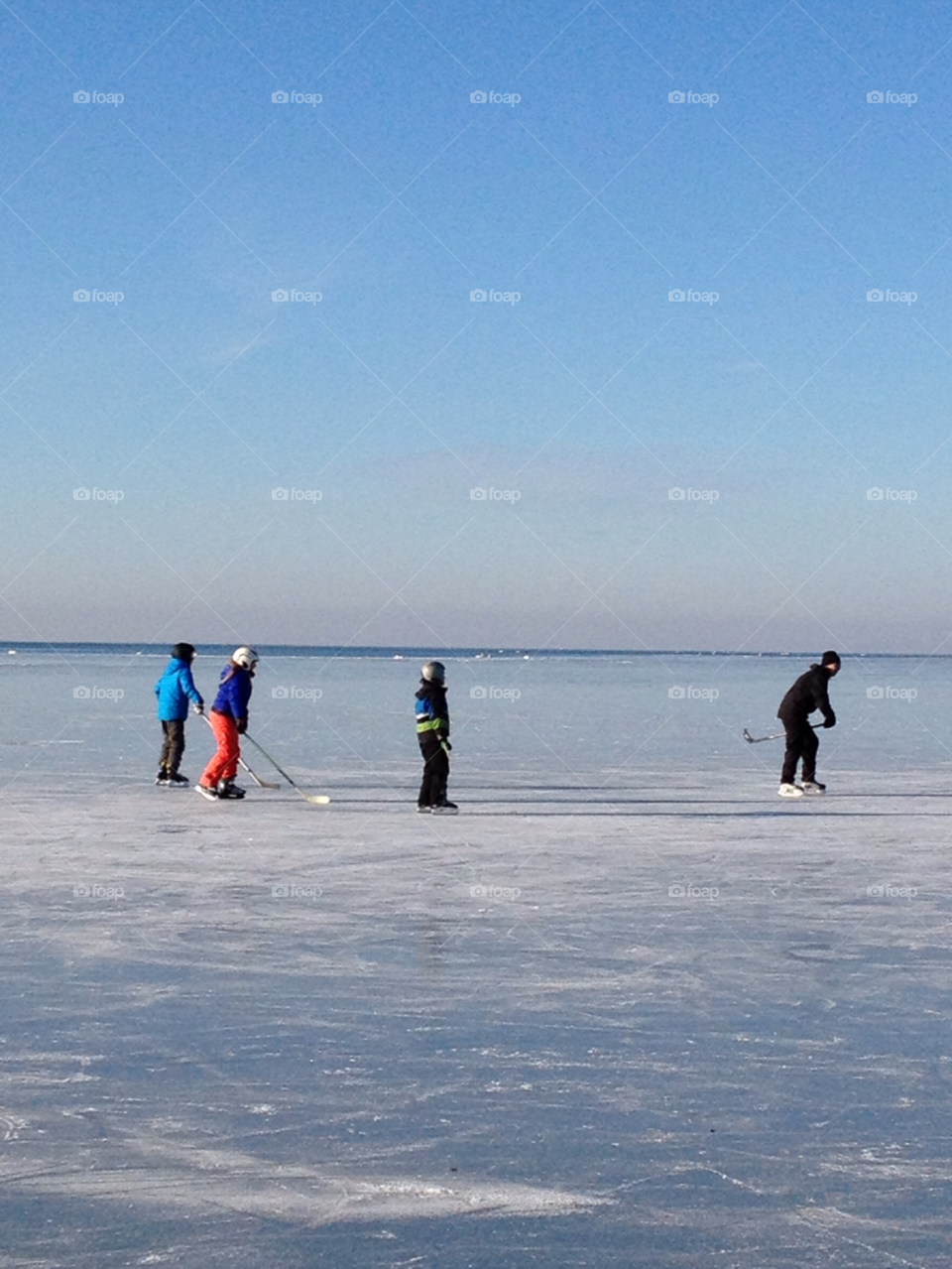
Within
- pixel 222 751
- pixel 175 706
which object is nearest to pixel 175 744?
pixel 175 706

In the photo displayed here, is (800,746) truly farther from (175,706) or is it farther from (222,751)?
(175,706)

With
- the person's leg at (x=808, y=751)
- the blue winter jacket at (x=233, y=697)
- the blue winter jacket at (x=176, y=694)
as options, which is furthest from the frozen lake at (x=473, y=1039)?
the blue winter jacket at (x=176, y=694)

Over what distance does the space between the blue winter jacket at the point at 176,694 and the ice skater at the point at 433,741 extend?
9.67 feet

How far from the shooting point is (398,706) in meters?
28.9

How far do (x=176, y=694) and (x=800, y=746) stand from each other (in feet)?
19.8

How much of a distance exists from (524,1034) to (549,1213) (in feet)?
5.08

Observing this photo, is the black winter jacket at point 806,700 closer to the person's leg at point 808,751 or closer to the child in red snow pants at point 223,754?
the person's leg at point 808,751

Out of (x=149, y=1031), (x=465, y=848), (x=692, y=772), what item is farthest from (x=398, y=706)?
(x=149, y=1031)

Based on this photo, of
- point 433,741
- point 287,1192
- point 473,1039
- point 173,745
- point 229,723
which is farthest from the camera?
point 173,745

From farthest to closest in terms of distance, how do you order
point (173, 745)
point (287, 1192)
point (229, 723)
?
point (173, 745) → point (229, 723) → point (287, 1192)

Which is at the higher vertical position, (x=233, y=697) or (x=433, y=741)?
(x=233, y=697)

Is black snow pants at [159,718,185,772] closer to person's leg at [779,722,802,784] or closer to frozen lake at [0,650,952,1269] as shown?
frozen lake at [0,650,952,1269]

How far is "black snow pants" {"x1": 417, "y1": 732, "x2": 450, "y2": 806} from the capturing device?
11.4 metres

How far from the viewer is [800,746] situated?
1366cm
